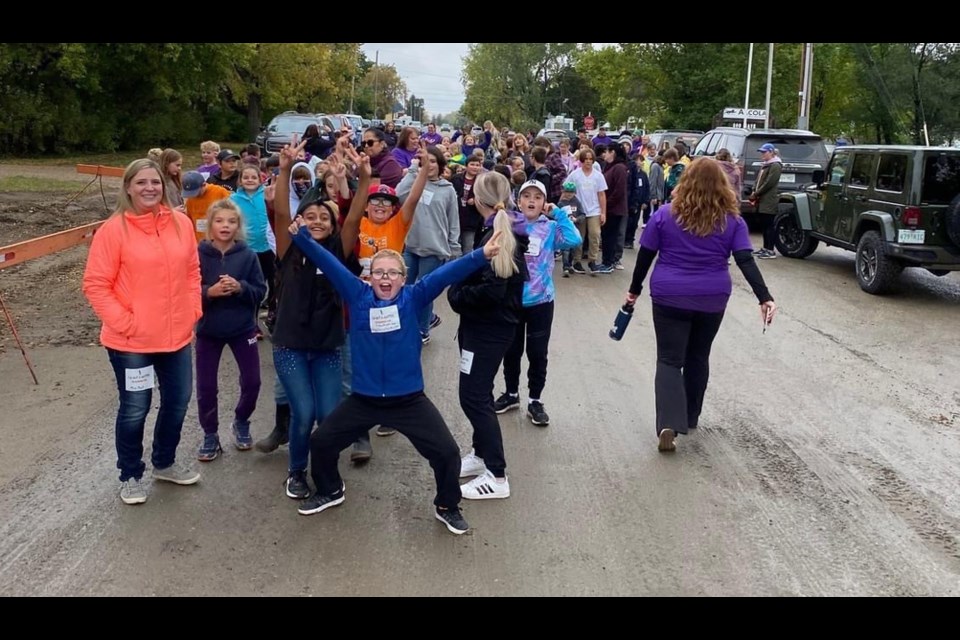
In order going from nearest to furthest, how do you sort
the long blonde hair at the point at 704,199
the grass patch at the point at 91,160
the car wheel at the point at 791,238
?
the long blonde hair at the point at 704,199 < the car wheel at the point at 791,238 < the grass patch at the point at 91,160

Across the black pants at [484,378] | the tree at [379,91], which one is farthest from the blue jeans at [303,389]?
the tree at [379,91]

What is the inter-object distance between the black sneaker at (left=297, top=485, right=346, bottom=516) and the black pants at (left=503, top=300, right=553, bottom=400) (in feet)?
5.91

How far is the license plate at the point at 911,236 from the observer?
→ 381 inches

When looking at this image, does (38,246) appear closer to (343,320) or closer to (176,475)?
(176,475)

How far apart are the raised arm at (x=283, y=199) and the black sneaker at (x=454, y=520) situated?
1736 mm

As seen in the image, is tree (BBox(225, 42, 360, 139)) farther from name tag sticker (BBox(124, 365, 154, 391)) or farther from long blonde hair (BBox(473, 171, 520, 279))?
name tag sticker (BBox(124, 365, 154, 391))

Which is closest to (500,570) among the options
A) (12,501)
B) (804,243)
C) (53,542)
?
(53,542)

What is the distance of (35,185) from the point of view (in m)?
18.9

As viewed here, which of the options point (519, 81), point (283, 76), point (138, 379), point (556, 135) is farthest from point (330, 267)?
point (519, 81)

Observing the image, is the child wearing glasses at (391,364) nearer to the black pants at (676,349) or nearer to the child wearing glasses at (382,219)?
the child wearing glasses at (382,219)

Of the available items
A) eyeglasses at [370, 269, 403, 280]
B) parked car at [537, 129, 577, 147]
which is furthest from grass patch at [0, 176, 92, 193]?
eyeglasses at [370, 269, 403, 280]

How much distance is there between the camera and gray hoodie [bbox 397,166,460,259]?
7391 mm

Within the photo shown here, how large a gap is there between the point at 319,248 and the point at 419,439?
1.12 meters

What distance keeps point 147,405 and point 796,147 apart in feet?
46.6
